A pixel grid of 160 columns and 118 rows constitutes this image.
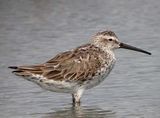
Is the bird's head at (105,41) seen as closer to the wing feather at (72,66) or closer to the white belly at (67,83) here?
the wing feather at (72,66)

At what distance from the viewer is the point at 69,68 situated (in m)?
13.7

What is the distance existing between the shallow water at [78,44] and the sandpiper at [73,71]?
35 cm

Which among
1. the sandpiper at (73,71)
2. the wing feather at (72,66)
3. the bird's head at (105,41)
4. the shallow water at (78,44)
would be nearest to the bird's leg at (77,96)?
the sandpiper at (73,71)

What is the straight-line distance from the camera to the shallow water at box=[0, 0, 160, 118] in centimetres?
1323

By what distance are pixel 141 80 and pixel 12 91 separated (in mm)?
2608

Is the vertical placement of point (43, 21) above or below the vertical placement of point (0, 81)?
above

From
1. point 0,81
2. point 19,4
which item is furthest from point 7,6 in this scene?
point 0,81

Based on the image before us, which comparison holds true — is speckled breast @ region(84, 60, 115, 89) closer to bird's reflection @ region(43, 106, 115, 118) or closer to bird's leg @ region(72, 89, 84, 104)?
bird's leg @ region(72, 89, 84, 104)

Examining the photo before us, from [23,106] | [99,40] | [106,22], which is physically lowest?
[23,106]

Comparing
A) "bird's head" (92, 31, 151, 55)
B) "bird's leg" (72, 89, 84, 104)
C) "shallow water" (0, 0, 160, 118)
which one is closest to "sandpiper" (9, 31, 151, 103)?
"bird's leg" (72, 89, 84, 104)

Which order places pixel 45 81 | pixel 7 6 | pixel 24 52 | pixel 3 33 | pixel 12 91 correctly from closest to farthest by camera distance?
pixel 45 81
pixel 12 91
pixel 24 52
pixel 3 33
pixel 7 6

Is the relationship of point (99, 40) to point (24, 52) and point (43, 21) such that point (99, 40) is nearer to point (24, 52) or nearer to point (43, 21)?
point (24, 52)

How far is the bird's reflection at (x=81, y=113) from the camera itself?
12781 millimetres

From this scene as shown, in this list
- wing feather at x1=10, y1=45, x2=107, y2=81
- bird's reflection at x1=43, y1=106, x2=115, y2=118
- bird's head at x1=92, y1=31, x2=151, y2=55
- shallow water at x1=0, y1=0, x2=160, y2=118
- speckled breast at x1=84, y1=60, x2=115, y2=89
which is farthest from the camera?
bird's head at x1=92, y1=31, x2=151, y2=55
